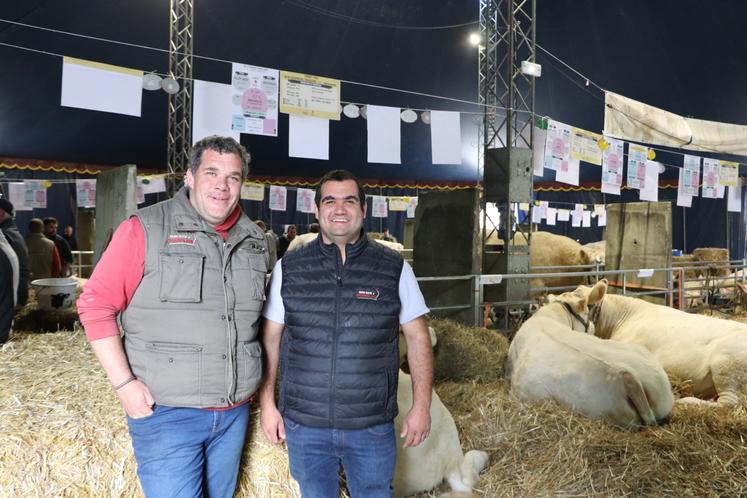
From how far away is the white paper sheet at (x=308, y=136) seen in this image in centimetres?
596

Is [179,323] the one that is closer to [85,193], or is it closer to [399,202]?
[85,193]

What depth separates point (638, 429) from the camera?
12.5 ft

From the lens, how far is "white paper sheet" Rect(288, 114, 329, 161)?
5.96 metres

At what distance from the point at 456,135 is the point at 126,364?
5.87 metres

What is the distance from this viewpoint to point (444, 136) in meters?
6.99

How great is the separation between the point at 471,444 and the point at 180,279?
2490mm

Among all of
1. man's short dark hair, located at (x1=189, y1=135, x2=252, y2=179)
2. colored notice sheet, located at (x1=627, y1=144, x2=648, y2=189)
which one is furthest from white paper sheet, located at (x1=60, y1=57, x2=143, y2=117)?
colored notice sheet, located at (x1=627, y1=144, x2=648, y2=189)

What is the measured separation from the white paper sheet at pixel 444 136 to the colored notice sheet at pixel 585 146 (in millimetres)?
2358

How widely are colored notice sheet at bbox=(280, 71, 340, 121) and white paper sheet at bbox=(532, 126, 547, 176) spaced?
10.6 feet

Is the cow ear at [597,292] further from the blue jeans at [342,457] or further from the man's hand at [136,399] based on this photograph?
the man's hand at [136,399]

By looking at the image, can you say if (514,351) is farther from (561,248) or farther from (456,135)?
(561,248)

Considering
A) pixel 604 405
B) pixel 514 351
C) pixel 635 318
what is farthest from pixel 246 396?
pixel 635 318

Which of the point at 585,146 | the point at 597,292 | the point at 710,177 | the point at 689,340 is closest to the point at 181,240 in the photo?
the point at 597,292

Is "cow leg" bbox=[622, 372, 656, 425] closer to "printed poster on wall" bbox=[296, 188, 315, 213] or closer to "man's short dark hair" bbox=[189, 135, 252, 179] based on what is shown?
"man's short dark hair" bbox=[189, 135, 252, 179]
